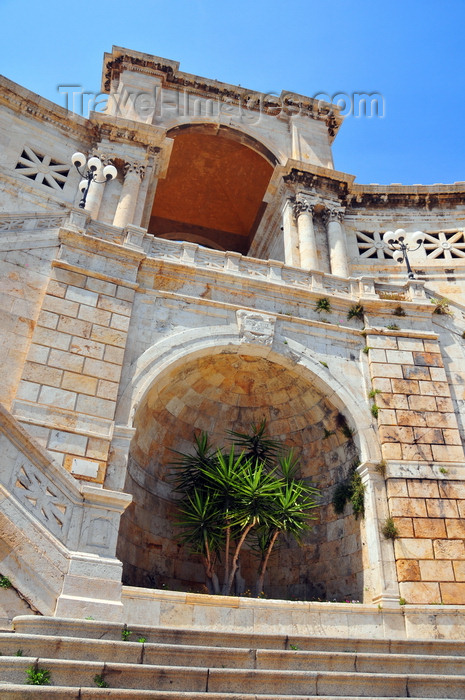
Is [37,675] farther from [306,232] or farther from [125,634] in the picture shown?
[306,232]

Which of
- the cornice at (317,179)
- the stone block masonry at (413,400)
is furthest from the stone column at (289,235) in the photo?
the stone block masonry at (413,400)

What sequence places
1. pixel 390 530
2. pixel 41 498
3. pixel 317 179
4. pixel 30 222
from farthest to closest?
1. pixel 317 179
2. pixel 30 222
3. pixel 390 530
4. pixel 41 498

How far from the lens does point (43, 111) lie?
63.5 feet

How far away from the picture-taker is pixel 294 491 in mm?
11078

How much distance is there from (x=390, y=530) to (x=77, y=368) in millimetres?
6285

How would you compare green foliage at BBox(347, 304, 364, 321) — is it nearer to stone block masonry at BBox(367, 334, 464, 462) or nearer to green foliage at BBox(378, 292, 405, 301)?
stone block masonry at BBox(367, 334, 464, 462)

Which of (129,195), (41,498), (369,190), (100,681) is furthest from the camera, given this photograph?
(369,190)

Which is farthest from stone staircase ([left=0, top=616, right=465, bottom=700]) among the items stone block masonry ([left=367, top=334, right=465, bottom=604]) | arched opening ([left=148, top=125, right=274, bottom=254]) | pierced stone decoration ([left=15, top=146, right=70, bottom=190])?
arched opening ([left=148, top=125, right=274, bottom=254])

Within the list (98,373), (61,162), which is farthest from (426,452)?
(61,162)

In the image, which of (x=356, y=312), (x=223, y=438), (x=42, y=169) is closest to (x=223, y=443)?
(x=223, y=438)

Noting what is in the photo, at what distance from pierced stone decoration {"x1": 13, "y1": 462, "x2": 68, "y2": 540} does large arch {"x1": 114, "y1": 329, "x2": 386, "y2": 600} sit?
327cm

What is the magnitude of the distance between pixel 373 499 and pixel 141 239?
23.4 ft

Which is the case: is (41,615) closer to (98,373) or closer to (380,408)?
(98,373)

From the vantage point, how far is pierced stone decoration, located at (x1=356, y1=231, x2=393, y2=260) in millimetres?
20453
